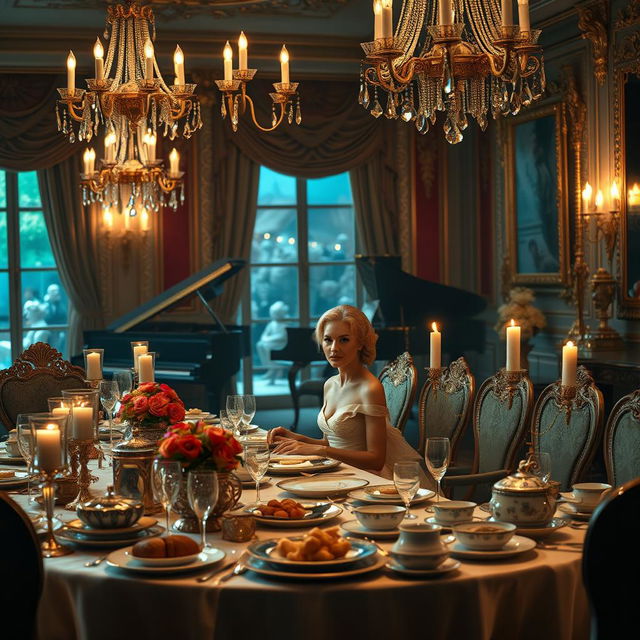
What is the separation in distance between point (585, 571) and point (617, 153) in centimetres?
537

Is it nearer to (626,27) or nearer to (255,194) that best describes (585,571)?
(626,27)

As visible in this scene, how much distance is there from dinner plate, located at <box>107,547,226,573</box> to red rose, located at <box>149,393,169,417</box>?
33.0 inches

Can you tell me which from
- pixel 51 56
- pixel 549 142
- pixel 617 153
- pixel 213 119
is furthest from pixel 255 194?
pixel 617 153

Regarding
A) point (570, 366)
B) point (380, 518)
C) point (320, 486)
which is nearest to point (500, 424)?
point (570, 366)

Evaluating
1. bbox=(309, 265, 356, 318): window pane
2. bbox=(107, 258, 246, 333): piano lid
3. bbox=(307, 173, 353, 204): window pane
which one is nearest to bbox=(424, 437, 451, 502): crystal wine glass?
bbox=(107, 258, 246, 333): piano lid

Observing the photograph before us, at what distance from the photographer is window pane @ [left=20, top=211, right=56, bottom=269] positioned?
960cm

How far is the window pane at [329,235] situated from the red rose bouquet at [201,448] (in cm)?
780

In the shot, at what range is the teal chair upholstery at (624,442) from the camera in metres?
3.06

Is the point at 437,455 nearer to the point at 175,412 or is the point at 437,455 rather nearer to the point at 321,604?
the point at 321,604

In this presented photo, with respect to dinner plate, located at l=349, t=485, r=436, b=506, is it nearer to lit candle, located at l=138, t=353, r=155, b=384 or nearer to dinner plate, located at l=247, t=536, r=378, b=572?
dinner plate, located at l=247, t=536, r=378, b=572

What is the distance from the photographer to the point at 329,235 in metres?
10.3

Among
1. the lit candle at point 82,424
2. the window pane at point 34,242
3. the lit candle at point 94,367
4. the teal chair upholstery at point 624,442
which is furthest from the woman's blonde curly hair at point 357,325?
the window pane at point 34,242

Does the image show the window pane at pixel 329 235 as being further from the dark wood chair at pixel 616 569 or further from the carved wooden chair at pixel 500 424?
the dark wood chair at pixel 616 569

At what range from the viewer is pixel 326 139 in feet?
32.1
